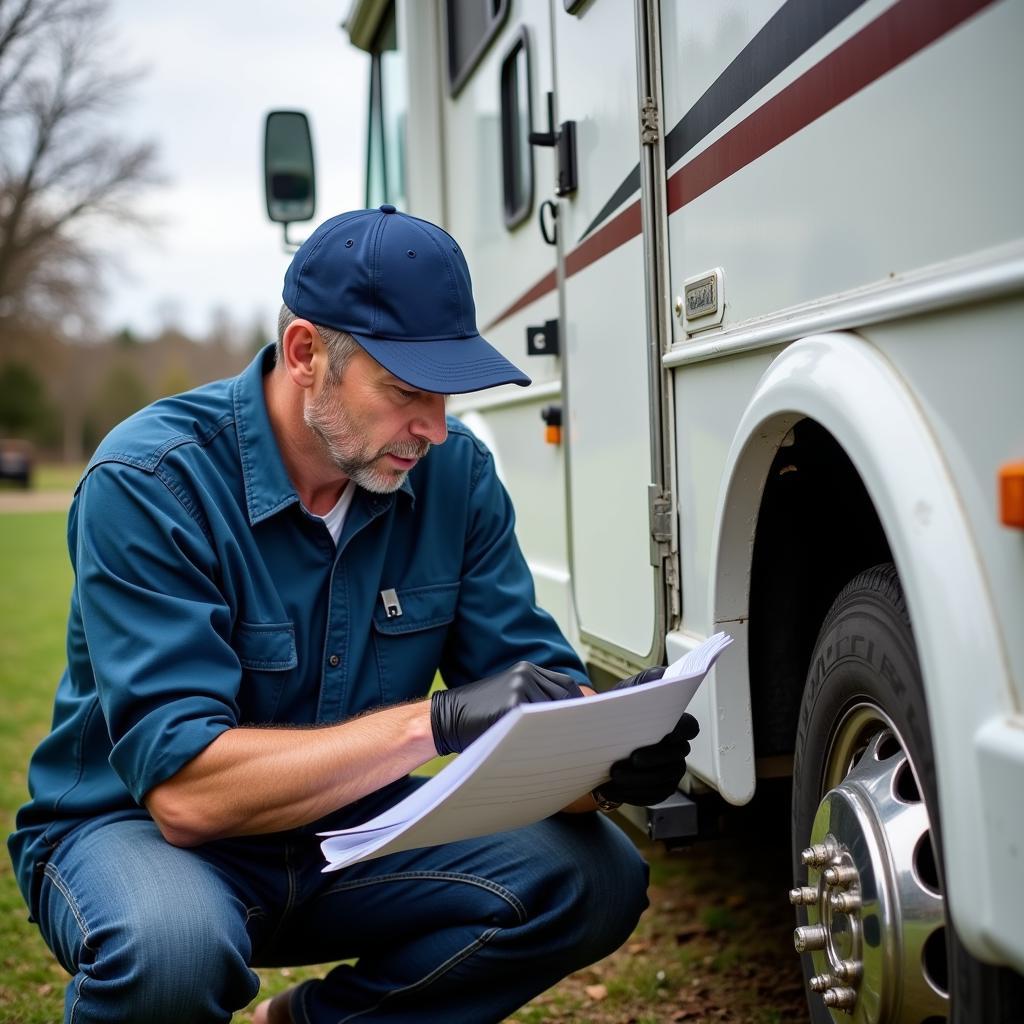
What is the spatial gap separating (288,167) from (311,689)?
110 inches

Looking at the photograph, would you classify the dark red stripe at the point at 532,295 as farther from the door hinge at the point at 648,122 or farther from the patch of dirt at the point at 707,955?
the patch of dirt at the point at 707,955

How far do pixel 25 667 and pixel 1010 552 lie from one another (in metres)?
6.43

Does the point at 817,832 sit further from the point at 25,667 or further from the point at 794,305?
the point at 25,667

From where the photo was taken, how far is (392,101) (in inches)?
189

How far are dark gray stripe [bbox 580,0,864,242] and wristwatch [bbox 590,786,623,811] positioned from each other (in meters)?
1.09

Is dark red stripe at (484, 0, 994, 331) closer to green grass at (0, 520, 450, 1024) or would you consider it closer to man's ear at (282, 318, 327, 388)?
man's ear at (282, 318, 327, 388)

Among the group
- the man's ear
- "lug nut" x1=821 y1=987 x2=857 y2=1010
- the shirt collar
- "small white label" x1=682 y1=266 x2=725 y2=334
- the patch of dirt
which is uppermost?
"small white label" x1=682 y1=266 x2=725 y2=334

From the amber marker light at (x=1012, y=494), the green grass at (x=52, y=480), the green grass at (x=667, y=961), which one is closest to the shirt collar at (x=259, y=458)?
the amber marker light at (x=1012, y=494)

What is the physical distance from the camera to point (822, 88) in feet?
5.01

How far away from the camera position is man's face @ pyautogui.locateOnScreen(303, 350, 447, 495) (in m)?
1.99

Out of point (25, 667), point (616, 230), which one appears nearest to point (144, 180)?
point (25, 667)

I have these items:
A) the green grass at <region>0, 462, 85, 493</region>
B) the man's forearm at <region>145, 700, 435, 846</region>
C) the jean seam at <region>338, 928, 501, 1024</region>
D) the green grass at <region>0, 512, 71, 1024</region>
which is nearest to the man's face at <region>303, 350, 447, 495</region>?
the man's forearm at <region>145, 700, 435, 846</region>

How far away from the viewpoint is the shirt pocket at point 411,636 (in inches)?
86.4

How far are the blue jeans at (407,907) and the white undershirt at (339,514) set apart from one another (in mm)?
544
